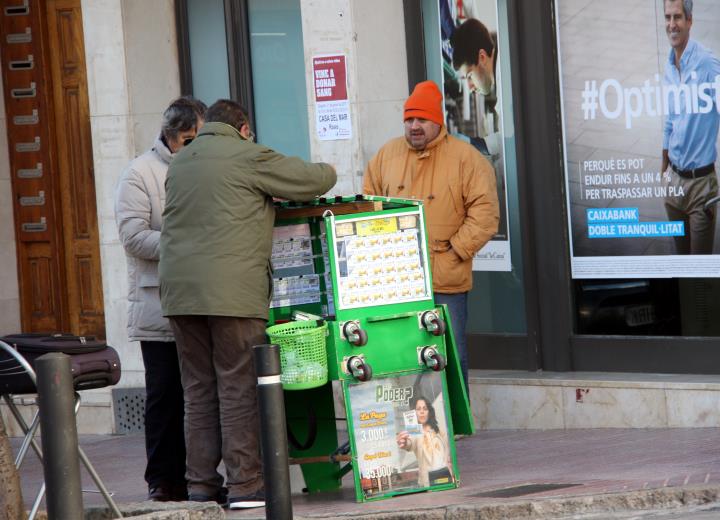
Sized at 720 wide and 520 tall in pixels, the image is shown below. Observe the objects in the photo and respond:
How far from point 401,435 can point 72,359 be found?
166 cm

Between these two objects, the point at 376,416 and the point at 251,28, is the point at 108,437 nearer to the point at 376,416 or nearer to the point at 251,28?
the point at 251,28

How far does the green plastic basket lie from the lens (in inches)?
265

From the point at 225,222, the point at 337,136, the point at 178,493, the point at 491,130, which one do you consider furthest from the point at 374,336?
the point at 337,136

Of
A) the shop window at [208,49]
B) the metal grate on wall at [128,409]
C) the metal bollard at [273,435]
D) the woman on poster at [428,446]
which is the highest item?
the shop window at [208,49]

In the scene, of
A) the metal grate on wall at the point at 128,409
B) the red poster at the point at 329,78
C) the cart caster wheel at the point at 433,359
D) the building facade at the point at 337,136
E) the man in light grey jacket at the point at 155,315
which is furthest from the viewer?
the metal grate on wall at the point at 128,409

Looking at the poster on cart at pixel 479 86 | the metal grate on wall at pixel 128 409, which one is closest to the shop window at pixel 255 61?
the poster on cart at pixel 479 86

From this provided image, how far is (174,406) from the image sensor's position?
→ 24.4 feet

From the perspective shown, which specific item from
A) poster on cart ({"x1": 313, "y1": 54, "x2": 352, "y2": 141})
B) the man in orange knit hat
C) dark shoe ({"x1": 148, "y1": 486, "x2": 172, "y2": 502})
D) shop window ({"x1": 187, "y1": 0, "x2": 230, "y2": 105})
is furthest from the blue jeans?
shop window ({"x1": 187, "y1": 0, "x2": 230, "y2": 105})

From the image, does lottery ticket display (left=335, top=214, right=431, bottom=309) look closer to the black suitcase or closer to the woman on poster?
the woman on poster

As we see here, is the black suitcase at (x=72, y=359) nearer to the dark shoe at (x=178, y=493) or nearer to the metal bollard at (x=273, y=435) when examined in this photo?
the dark shoe at (x=178, y=493)

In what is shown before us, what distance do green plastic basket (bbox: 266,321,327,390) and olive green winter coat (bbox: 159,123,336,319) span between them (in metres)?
0.17

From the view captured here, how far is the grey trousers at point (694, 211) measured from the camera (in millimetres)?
8688

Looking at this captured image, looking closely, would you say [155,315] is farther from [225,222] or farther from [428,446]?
[428,446]

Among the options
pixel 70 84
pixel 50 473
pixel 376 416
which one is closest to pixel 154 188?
pixel 376 416
